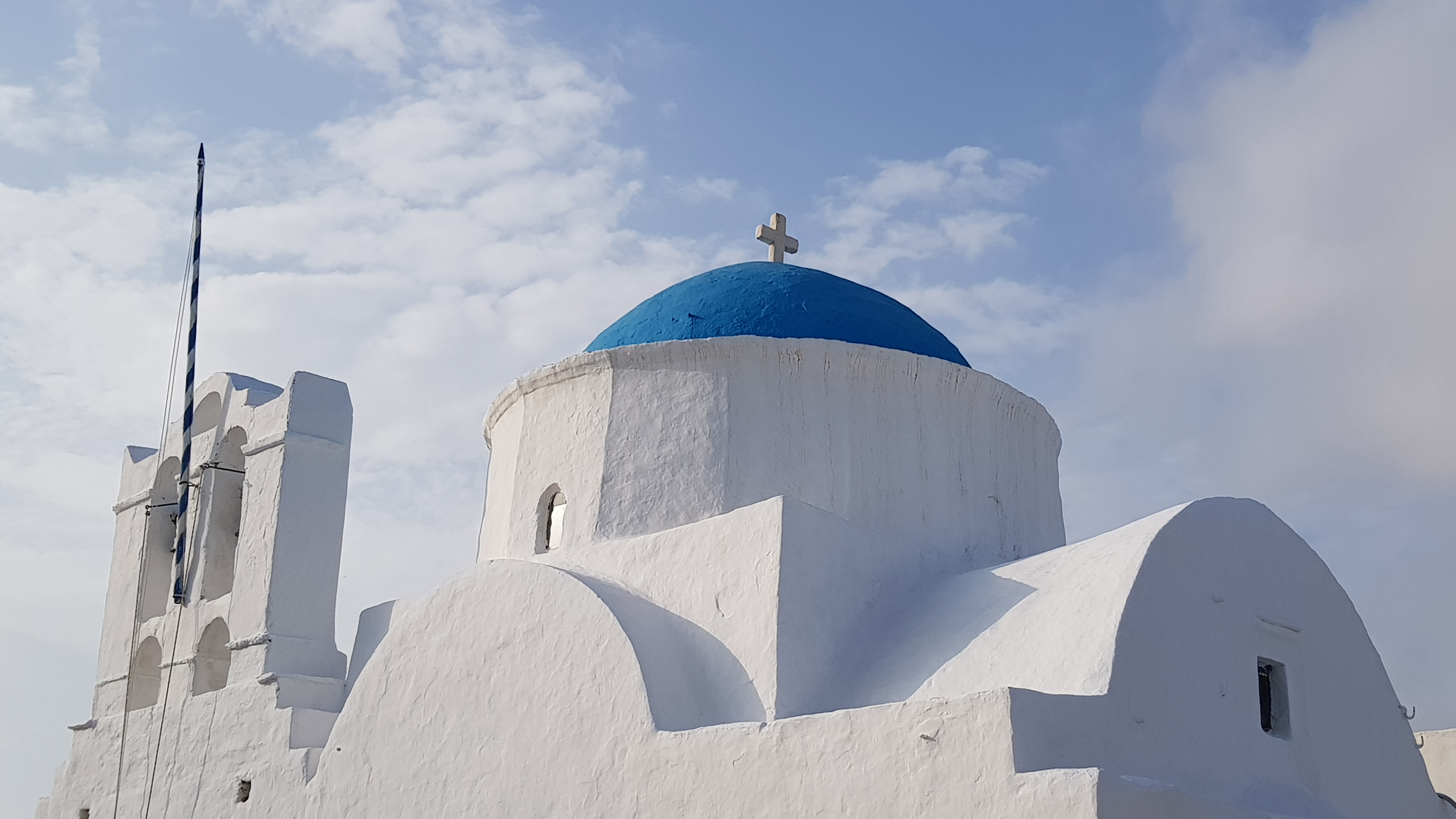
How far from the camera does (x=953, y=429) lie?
867 centimetres

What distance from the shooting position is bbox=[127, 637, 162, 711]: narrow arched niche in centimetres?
992

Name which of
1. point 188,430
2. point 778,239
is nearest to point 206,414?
point 188,430

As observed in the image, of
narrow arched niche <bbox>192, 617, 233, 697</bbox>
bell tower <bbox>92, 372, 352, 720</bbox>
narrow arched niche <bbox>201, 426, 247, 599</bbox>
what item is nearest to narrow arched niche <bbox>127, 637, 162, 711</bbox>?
bell tower <bbox>92, 372, 352, 720</bbox>

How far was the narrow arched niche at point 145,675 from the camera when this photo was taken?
32.6ft

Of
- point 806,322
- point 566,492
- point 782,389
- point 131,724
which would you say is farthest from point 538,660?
point 131,724

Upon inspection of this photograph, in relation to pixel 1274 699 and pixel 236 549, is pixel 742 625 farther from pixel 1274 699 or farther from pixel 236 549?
pixel 236 549

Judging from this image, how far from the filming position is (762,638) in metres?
6.82

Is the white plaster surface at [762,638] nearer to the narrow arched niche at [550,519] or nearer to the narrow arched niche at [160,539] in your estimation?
the narrow arched niche at [550,519]

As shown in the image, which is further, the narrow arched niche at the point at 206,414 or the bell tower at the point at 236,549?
the narrow arched niche at the point at 206,414

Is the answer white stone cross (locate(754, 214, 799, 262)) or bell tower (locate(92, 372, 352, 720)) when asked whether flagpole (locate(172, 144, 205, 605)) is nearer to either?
bell tower (locate(92, 372, 352, 720))

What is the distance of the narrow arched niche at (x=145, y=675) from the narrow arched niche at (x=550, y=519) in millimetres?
3182

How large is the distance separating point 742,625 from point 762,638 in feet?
0.63

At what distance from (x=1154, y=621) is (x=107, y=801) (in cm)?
735

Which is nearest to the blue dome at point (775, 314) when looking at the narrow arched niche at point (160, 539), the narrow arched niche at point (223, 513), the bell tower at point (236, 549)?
the bell tower at point (236, 549)
